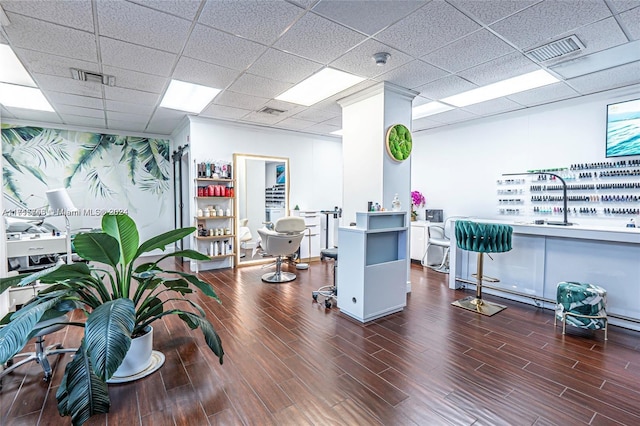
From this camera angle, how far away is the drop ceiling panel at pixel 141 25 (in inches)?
93.8

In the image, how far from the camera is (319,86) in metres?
4.20

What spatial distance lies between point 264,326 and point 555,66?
4405 mm

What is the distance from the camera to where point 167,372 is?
2.37 m

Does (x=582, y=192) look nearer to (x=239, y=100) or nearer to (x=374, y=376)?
(x=374, y=376)

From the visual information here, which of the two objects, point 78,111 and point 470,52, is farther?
point 78,111

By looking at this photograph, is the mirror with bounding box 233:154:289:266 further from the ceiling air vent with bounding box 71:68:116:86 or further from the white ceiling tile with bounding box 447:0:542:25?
the white ceiling tile with bounding box 447:0:542:25

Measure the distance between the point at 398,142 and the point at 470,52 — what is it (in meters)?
1.35

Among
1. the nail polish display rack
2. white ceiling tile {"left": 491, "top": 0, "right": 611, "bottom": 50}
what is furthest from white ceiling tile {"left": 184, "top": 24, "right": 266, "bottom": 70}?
the nail polish display rack

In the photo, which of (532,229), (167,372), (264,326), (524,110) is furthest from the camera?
(524,110)

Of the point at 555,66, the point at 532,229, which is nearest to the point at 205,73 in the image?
the point at 555,66

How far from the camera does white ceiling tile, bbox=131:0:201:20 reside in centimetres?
230

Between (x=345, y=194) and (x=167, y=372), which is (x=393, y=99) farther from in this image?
(x=167, y=372)

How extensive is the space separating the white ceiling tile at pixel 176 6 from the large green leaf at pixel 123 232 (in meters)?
1.64

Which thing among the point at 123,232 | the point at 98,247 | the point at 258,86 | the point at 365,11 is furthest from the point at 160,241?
the point at 258,86
